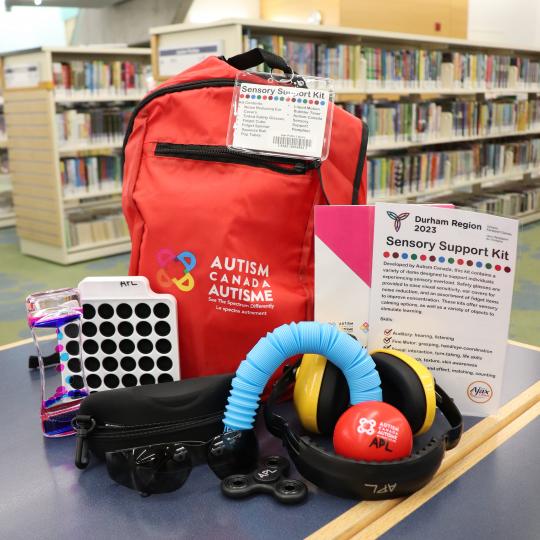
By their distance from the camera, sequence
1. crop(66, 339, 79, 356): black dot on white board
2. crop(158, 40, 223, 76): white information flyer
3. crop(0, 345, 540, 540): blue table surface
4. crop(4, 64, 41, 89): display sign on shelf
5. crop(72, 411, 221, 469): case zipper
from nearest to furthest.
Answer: crop(0, 345, 540, 540): blue table surface
crop(72, 411, 221, 469): case zipper
crop(66, 339, 79, 356): black dot on white board
crop(158, 40, 223, 76): white information flyer
crop(4, 64, 41, 89): display sign on shelf

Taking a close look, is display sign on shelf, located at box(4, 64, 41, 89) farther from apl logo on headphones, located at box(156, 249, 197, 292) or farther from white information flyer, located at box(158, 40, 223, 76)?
apl logo on headphones, located at box(156, 249, 197, 292)

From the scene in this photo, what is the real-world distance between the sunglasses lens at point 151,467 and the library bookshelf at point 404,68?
283 centimetres

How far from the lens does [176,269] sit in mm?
876

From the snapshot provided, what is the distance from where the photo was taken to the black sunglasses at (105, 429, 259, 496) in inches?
26.6

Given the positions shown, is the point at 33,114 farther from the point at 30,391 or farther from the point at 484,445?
the point at 484,445

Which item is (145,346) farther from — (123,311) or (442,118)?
(442,118)

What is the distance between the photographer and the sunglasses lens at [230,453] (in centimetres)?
69

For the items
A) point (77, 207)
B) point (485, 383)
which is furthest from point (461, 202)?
point (485, 383)

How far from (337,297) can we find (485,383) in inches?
8.7

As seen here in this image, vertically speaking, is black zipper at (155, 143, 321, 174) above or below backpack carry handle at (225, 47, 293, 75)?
Result: below

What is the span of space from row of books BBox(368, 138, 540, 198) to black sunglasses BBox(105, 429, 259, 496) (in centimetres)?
372

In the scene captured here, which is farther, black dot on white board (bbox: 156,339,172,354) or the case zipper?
black dot on white board (bbox: 156,339,172,354)

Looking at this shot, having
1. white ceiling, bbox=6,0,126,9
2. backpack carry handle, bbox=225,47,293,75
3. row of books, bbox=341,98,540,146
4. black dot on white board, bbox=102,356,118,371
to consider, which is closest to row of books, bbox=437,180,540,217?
row of books, bbox=341,98,540,146

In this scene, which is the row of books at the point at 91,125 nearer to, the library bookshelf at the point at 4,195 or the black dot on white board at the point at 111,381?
the library bookshelf at the point at 4,195
